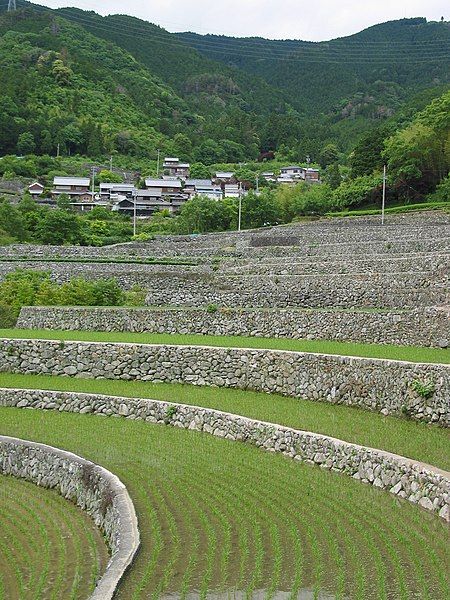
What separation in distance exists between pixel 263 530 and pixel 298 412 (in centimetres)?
625

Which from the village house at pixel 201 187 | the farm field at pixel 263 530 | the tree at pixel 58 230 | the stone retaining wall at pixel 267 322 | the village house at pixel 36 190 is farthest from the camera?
the village house at pixel 201 187

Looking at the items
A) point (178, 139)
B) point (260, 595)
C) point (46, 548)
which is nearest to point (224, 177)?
point (178, 139)

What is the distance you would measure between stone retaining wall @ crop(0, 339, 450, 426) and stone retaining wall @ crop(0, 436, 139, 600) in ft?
20.2

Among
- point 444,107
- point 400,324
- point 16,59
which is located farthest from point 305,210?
point 16,59

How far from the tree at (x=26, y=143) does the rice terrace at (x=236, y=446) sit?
100 m

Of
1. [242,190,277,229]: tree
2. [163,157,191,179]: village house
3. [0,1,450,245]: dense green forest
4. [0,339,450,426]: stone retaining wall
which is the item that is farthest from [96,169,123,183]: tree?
[0,339,450,426]: stone retaining wall

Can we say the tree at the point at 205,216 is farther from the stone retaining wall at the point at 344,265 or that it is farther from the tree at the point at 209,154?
the tree at the point at 209,154

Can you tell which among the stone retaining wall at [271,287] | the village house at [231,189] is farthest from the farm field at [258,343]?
the village house at [231,189]

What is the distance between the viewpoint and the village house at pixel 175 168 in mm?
132375

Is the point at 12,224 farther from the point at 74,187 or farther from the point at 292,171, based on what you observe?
the point at 292,171

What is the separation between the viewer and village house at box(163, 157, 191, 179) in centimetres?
13238

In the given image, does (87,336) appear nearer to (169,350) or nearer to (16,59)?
(169,350)

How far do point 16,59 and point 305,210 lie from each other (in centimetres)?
11439

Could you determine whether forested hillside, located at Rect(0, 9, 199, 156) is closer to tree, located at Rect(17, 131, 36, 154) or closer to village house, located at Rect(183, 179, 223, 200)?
A: tree, located at Rect(17, 131, 36, 154)
